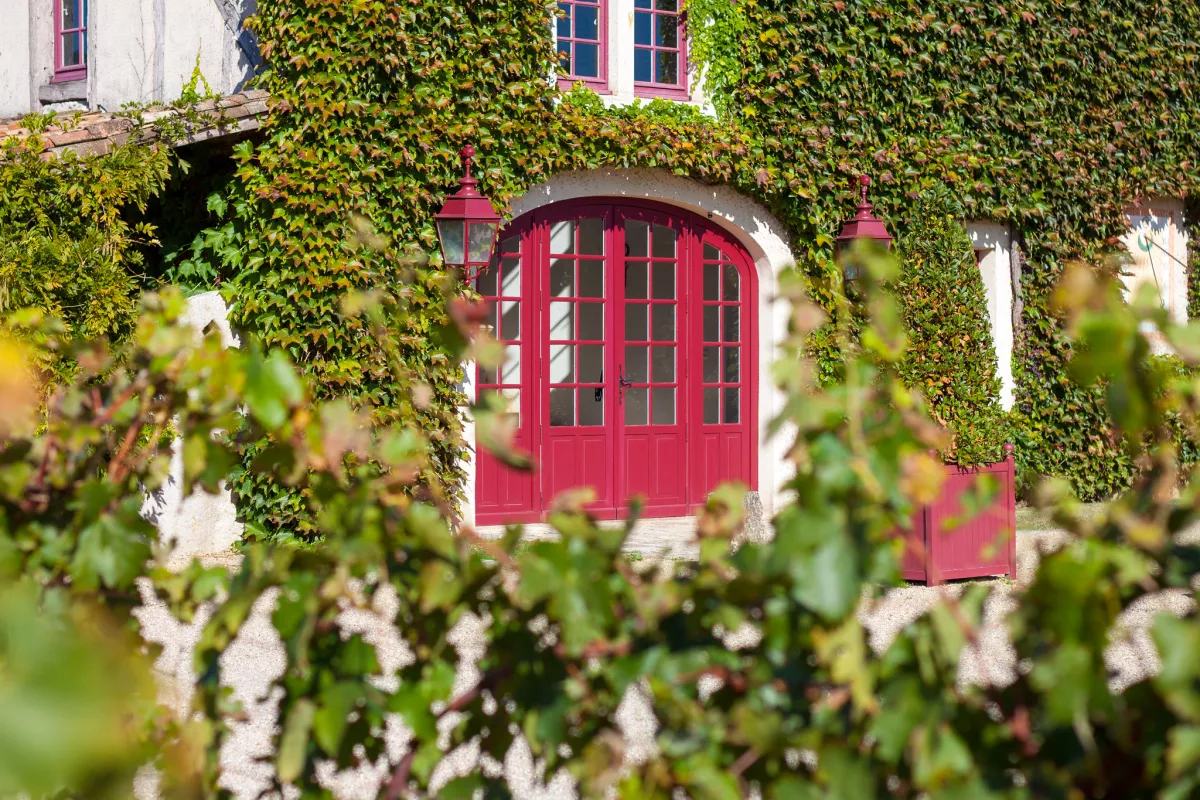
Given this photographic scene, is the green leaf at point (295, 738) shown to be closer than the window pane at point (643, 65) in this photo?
Yes

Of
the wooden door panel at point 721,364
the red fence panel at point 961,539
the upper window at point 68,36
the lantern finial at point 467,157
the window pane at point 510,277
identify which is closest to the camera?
the red fence panel at point 961,539

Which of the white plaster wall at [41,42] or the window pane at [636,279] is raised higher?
the white plaster wall at [41,42]

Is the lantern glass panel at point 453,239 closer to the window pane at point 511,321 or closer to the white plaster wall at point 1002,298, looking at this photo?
the window pane at point 511,321

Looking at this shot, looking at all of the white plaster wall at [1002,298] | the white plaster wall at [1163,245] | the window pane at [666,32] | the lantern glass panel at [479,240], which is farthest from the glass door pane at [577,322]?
the white plaster wall at [1163,245]

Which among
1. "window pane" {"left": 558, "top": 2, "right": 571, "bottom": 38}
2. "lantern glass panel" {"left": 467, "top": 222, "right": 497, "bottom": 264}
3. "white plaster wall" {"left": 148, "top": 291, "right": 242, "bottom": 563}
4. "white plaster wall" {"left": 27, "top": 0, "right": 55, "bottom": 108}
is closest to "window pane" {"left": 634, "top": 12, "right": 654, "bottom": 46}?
"window pane" {"left": 558, "top": 2, "right": 571, "bottom": 38}

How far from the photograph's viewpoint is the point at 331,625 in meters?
1.27

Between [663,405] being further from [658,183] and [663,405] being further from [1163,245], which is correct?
[1163,245]

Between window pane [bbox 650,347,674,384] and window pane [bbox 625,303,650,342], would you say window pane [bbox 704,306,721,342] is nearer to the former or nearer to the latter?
window pane [bbox 650,347,674,384]

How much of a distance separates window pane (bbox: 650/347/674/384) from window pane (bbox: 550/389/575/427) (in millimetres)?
719

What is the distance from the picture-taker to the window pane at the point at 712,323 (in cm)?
950

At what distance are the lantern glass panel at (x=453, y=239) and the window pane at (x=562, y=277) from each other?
3.83 ft

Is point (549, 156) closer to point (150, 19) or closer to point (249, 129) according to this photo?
point (249, 129)

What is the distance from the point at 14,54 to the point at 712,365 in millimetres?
5946

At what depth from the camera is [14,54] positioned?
9.03 meters
